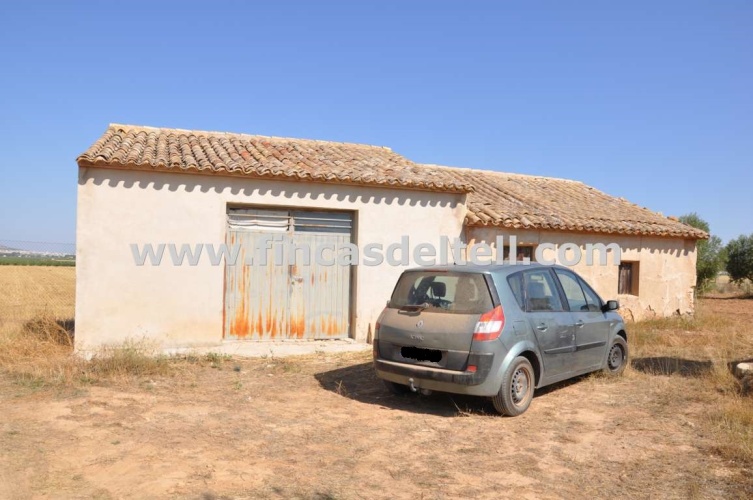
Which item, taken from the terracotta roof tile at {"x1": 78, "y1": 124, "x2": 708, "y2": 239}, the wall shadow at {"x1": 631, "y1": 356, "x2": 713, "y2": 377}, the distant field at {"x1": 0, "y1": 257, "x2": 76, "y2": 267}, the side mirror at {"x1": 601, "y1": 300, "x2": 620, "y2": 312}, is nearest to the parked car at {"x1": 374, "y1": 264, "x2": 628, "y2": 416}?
the side mirror at {"x1": 601, "y1": 300, "x2": 620, "y2": 312}

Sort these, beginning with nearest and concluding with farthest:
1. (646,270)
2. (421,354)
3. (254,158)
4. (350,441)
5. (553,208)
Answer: (350,441) < (421,354) < (254,158) < (553,208) < (646,270)

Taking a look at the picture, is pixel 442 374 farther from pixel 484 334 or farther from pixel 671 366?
pixel 671 366

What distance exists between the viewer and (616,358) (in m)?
→ 7.52

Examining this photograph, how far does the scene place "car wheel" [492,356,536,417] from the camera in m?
5.58

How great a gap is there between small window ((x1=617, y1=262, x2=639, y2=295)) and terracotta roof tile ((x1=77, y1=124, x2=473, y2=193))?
5.80 m

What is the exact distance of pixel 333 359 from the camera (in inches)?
349

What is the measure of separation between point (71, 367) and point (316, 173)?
15.6 ft

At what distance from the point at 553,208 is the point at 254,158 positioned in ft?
24.6

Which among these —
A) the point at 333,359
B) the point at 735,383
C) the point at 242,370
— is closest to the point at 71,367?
the point at 242,370

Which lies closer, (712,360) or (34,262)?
(712,360)

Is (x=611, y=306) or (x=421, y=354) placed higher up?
(x=611, y=306)

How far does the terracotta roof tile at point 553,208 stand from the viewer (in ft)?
39.3

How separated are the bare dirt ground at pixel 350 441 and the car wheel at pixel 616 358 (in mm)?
244

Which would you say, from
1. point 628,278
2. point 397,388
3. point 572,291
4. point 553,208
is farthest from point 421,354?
point 628,278
